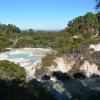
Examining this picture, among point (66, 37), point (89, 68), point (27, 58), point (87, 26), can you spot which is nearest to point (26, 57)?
point (27, 58)

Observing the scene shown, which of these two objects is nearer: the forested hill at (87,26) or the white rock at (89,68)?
the white rock at (89,68)

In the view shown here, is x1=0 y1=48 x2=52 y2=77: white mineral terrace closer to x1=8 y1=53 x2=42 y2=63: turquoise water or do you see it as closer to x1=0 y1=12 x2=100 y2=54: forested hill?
x1=8 y1=53 x2=42 y2=63: turquoise water

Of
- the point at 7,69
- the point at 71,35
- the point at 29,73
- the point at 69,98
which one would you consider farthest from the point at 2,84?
the point at 71,35

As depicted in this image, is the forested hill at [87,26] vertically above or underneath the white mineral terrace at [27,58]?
above

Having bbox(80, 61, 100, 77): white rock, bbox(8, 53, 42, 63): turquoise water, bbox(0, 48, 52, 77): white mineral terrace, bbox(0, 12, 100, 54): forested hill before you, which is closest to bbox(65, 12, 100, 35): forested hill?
bbox(0, 12, 100, 54): forested hill

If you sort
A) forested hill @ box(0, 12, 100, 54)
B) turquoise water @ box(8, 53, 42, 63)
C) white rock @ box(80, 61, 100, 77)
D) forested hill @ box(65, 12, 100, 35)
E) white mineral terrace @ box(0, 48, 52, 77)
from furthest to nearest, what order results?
forested hill @ box(65, 12, 100, 35)
forested hill @ box(0, 12, 100, 54)
turquoise water @ box(8, 53, 42, 63)
white mineral terrace @ box(0, 48, 52, 77)
white rock @ box(80, 61, 100, 77)

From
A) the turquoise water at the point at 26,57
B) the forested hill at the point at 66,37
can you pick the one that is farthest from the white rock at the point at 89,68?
Answer: the forested hill at the point at 66,37

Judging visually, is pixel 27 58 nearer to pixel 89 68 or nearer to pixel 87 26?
pixel 89 68

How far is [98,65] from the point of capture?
36.0m

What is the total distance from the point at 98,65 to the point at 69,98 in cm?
1515

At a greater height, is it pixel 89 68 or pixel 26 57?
pixel 26 57

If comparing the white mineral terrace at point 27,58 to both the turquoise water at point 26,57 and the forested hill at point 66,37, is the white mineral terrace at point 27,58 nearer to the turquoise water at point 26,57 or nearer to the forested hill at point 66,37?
the turquoise water at point 26,57

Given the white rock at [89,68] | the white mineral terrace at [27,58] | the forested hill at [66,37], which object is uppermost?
the forested hill at [66,37]

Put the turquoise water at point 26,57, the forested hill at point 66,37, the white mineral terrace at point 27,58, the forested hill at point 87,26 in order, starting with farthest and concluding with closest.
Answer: the forested hill at point 87,26
the forested hill at point 66,37
the turquoise water at point 26,57
the white mineral terrace at point 27,58
